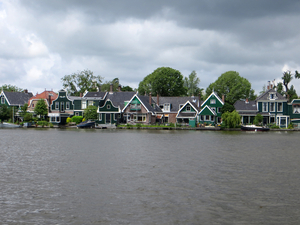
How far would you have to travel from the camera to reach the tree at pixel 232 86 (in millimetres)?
107938

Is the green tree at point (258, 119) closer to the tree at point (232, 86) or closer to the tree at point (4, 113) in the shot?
the tree at point (232, 86)

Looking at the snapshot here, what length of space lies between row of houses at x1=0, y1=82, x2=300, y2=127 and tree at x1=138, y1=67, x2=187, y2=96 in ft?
57.9

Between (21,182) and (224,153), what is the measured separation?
18.9 m

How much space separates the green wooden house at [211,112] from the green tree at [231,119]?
7.65 meters

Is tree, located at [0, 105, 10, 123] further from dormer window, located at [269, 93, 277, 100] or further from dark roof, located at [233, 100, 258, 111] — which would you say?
dormer window, located at [269, 93, 277, 100]

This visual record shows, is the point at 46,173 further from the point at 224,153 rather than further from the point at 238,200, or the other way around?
the point at 224,153

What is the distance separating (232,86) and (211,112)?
29086 mm

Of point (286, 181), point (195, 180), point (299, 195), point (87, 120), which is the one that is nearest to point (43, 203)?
point (195, 180)

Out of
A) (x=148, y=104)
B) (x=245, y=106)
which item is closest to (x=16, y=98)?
(x=148, y=104)

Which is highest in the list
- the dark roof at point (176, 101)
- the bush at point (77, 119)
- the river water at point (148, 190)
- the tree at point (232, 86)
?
the tree at point (232, 86)

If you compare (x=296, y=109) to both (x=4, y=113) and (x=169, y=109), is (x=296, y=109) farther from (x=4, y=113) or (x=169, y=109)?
(x=4, y=113)

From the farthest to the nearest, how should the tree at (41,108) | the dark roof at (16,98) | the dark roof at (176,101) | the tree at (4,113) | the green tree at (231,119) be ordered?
the dark roof at (16,98) < the tree at (4,113) < the tree at (41,108) < the dark roof at (176,101) < the green tree at (231,119)

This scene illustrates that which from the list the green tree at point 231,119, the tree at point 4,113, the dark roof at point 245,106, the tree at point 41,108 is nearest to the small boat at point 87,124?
the tree at point 41,108

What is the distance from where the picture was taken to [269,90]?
8669 centimetres
